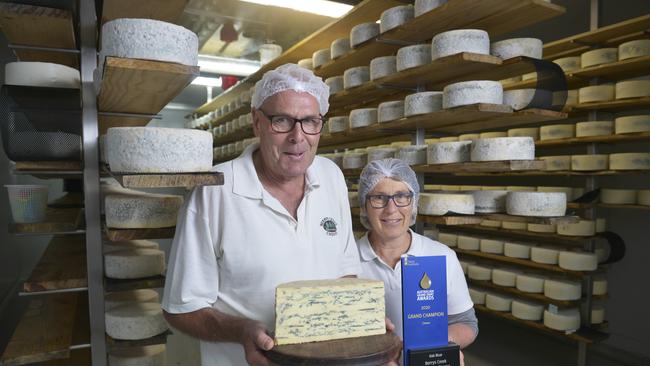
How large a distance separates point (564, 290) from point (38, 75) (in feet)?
12.8

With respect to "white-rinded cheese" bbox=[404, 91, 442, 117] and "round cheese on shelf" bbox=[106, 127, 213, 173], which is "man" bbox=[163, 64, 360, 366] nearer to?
"round cheese on shelf" bbox=[106, 127, 213, 173]

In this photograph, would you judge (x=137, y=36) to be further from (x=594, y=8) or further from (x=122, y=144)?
(x=594, y=8)

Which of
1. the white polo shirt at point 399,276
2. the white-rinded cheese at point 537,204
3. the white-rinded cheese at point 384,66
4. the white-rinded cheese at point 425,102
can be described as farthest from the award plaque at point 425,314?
the white-rinded cheese at point 384,66

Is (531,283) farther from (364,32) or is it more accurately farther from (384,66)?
(364,32)

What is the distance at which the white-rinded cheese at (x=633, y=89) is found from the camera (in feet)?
10.6

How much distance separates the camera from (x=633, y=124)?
3.28 meters

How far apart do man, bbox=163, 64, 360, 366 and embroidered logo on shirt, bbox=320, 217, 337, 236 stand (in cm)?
2

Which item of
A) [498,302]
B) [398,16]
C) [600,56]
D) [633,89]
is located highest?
[398,16]

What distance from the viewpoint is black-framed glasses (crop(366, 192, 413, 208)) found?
1605mm

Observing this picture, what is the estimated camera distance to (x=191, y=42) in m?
1.63

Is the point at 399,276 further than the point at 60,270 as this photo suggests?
No

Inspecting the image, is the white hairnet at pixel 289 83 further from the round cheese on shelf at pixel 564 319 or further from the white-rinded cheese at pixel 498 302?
the white-rinded cheese at pixel 498 302

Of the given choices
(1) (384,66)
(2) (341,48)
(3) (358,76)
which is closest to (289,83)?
(1) (384,66)

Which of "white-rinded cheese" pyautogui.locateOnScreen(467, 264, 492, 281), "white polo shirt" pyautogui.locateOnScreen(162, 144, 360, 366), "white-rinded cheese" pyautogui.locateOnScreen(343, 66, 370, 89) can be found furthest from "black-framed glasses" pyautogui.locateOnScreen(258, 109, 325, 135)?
"white-rinded cheese" pyautogui.locateOnScreen(467, 264, 492, 281)
